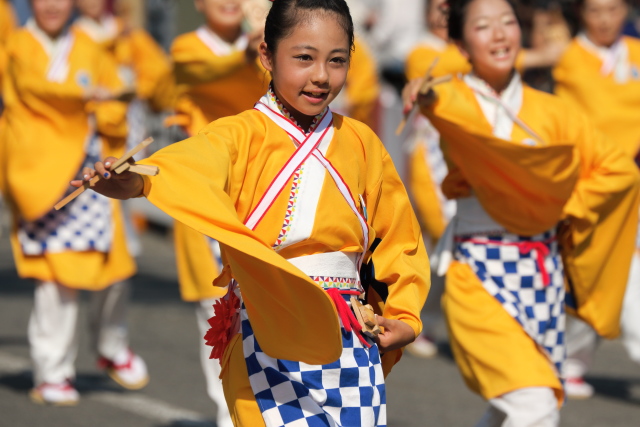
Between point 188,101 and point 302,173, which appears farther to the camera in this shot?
point 188,101

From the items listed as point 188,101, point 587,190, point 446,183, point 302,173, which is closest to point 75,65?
point 188,101

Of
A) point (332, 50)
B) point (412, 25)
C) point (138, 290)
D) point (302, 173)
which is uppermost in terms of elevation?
point (332, 50)

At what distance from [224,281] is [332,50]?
71cm

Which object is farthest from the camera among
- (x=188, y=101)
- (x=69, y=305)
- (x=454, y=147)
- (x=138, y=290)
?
(x=138, y=290)

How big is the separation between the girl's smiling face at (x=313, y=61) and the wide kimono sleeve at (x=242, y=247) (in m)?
0.21

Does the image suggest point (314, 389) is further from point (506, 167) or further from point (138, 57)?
point (138, 57)

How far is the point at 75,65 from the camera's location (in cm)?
670

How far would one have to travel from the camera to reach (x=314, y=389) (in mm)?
3256

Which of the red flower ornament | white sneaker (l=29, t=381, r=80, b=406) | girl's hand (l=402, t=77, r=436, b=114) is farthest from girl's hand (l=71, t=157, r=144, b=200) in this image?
white sneaker (l=29, t=381, r=80, b=406)

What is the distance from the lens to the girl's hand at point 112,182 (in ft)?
9.20

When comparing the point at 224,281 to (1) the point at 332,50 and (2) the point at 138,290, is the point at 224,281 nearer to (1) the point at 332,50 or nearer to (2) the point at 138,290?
(1) the point at 332,50

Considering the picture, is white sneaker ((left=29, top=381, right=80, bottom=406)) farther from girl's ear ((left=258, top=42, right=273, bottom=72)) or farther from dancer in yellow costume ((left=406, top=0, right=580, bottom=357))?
girl's ear ((left=258, top=42, right=273, bottom=72))

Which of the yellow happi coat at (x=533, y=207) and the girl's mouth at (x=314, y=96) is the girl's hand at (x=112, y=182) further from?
the yellow happi coat at (x=533, y=207)

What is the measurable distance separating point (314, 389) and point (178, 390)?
11.2 feet
